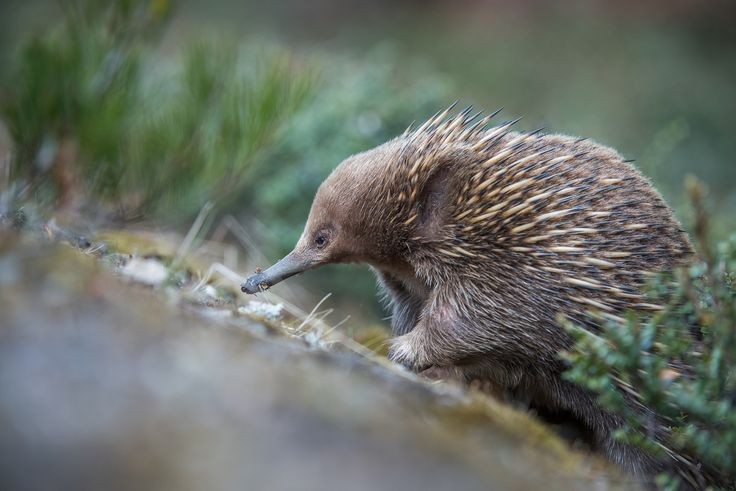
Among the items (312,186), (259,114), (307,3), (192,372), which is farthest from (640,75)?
(192,372)

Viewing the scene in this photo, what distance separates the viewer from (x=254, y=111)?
3.95 metres

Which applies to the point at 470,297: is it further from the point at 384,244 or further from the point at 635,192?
the point at 635,192

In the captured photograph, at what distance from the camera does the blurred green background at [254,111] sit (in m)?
3.86

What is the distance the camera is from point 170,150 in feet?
13.5

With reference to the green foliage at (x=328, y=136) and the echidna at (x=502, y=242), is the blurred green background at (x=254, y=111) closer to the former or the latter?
the green foliage at (x=328, y=136)

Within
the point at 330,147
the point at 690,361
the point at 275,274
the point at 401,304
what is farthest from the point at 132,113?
the point at 690,361

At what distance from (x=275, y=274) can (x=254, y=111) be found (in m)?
1.09

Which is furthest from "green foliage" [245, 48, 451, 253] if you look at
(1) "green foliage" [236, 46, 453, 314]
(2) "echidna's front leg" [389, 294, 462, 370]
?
(2) "echidna's front leg" [389, 294, 462, 370]

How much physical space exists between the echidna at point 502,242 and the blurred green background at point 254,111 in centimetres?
74

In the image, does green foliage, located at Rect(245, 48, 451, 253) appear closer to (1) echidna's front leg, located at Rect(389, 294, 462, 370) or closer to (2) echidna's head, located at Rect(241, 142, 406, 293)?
(2) echidna's head, located at Rect(241, 142, 406, 293)

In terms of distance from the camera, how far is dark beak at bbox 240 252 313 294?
3179mm

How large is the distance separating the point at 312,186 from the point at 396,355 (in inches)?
108

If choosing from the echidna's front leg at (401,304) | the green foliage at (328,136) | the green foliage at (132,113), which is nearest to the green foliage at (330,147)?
the green foliage at (328,136)

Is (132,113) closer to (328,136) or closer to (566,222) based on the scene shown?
(328,136)
